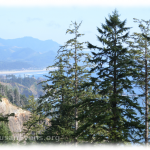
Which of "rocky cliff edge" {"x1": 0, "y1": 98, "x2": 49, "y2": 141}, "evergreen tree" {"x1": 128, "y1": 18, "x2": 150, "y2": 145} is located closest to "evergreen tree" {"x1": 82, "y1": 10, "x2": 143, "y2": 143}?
"evergreen tree" {"x1": 128, "y1": 18, "x2": 150, "y2": 145}

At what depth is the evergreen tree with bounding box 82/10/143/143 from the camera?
30.9ft

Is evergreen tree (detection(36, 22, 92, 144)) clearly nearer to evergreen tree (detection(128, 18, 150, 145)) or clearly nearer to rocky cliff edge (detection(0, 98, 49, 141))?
evergreen tree (detection(128, 18, 150, 145))

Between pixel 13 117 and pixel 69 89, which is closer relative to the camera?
pixel 69 89

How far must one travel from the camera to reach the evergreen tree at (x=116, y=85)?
9430 millimetres

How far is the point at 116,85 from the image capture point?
33.7ft

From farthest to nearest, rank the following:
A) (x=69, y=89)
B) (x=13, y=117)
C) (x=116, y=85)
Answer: (x=13, y=117)
(x=69, y=89)
(x=116, y=85)

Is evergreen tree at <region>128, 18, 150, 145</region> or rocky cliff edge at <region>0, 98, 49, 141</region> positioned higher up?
evergreen tree at <region>128, 18, 150, 145</region>

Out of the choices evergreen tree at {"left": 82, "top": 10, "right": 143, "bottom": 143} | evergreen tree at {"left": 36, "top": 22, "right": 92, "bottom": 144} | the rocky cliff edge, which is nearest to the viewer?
evergreen tree at {"left": 82, "top": 10, "right": 143, "bottom": 143}

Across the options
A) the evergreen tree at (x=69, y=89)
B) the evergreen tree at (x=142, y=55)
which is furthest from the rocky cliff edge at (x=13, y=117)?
the evergreen tree at (x=142, y=55)

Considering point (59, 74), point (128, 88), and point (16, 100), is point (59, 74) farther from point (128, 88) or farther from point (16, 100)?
point (16, 100)

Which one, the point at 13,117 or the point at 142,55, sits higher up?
the point at 142,55

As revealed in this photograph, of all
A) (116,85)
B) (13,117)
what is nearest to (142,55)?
(116,85)

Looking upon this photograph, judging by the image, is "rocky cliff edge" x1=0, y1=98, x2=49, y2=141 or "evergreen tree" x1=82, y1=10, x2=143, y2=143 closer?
"evergreen tree" x1=82, y1=10, x2=143, y2=143

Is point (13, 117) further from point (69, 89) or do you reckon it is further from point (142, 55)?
point (142, 55)
